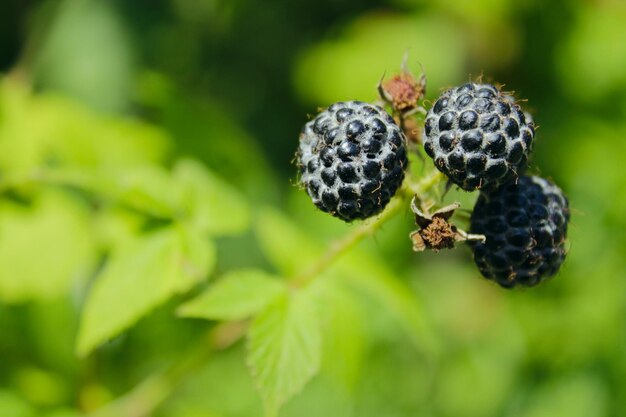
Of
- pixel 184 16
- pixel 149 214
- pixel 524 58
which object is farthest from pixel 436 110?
pixel 184 16

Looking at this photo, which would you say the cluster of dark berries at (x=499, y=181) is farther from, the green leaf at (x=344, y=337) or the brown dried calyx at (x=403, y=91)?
the green leaf at (x=344, y=337)

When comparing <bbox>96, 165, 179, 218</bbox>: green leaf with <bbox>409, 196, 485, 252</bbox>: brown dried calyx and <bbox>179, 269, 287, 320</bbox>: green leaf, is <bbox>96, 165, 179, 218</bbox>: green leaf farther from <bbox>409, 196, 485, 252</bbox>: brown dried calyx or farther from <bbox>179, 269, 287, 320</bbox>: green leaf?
<bbox>409, 196, 485, 252</bbox>: brown dried calyx

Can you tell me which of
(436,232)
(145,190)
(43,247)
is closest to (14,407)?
(43,247)

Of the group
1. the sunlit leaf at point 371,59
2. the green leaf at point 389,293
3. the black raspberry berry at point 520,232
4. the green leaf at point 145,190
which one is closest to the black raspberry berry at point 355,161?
the black raspberry berry at point 520,232

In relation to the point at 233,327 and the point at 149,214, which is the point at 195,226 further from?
the point at 233,327

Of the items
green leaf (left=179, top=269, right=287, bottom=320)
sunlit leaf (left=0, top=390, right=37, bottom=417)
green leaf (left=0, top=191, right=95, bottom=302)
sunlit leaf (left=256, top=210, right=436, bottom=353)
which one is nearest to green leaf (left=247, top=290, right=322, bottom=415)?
green leaf (left=179, top=269, right=287, bottom=320)
